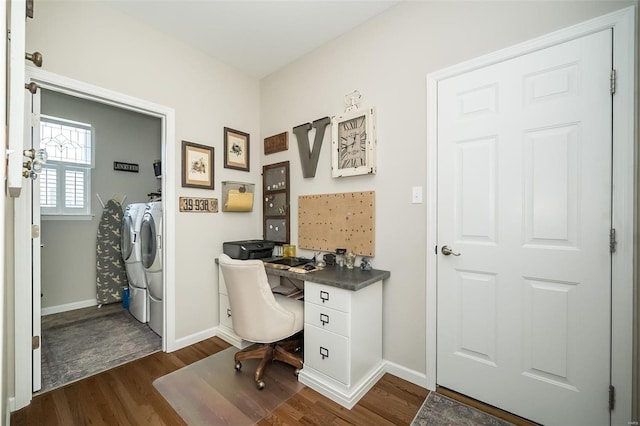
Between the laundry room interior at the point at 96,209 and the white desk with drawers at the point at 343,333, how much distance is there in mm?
1973

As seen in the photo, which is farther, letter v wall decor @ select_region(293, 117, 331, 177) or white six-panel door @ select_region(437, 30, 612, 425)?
letter v wall decor @ select_region(293, 117, 331, 177)

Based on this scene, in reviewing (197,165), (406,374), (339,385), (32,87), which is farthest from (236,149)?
(406,374)

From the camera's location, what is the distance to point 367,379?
1.92 meters

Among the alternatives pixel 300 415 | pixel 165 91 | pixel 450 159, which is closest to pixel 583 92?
pixel 450 159

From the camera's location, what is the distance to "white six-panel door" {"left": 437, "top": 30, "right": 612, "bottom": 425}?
142 cm

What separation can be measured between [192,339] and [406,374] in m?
1.89

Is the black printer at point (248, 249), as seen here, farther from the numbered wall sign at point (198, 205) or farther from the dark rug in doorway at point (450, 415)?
the dark rug in doorway at point (450, 415)

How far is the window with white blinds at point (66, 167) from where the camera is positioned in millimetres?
3271

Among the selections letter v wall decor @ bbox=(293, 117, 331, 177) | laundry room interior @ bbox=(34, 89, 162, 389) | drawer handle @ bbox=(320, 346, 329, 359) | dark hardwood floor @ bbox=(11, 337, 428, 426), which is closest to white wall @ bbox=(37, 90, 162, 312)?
laundry room interior @ bbox=(34, 89, 162, 389)

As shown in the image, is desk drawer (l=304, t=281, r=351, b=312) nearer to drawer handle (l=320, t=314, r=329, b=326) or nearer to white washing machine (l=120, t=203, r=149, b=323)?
drawer handle (l=320, t=314, r=329, b=326)

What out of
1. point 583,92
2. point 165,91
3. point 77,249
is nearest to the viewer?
point 583,92

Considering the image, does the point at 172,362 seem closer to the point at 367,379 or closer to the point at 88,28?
the point at 367,379

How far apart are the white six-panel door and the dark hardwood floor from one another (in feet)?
1.31

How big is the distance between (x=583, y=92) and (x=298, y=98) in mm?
2116
